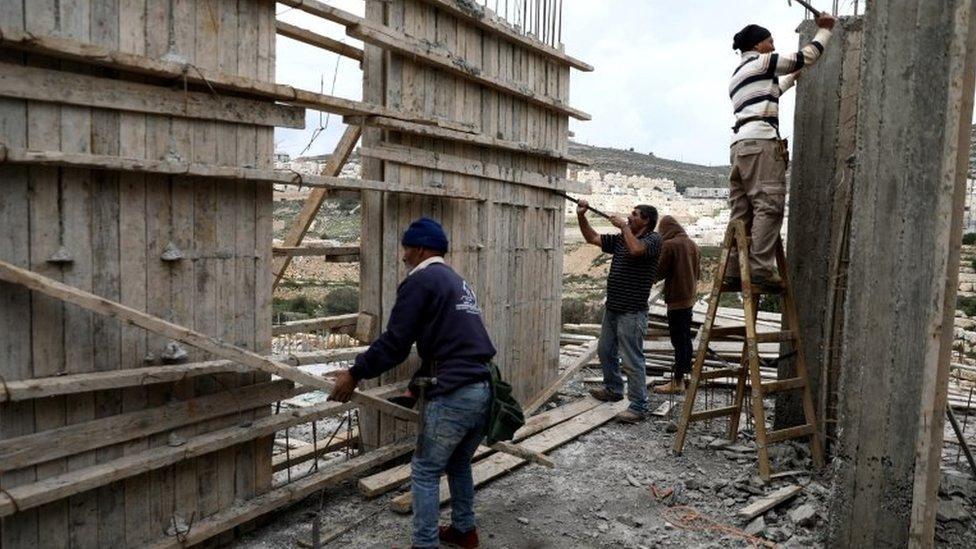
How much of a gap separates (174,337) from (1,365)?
0.76 metres

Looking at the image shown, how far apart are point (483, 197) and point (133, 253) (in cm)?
333

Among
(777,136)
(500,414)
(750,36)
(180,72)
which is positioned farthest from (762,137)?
(180,72)

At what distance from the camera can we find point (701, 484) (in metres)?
5.68

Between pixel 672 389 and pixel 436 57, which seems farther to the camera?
pixel 672 389

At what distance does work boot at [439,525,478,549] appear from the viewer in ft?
14.6

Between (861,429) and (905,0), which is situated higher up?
(905,0)

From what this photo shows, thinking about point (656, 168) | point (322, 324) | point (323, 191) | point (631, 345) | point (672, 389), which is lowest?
point (672, 389)

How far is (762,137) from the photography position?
5840 millimetres

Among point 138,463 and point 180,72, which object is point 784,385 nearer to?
point 138,463

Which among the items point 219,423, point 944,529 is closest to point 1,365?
point 219,423

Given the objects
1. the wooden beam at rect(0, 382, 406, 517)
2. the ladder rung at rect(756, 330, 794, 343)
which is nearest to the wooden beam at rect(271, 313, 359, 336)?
the wooden beam at rect(0, 382, 406, 517)

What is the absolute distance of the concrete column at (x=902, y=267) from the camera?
3859 mm

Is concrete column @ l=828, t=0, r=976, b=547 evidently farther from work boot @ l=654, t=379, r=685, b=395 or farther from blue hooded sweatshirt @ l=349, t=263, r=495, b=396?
work boot @ l=654, t=379, r=685, b=395

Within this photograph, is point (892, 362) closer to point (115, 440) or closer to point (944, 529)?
point (944, 529)
